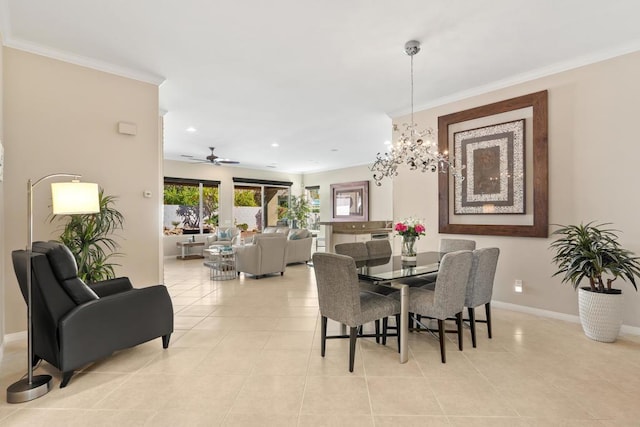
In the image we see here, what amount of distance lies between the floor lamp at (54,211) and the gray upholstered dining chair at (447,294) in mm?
2801

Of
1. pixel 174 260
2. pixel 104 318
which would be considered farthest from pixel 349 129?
pixel 174 260

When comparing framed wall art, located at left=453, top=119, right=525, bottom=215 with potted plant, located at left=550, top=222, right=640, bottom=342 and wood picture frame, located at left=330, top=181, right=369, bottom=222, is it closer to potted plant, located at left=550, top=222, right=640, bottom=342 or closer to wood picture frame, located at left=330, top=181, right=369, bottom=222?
potted plant, located at left=550, top=222, right=640, bottom=342

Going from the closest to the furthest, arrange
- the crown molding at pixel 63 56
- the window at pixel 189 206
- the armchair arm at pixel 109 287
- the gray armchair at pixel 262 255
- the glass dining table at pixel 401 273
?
the glass dining table at pixel 401 273
the crown molding at pixel 63 56
the armchair arm at pixel 109 287
the gray armchair at pixel 262 255
the window at pixel 189 206

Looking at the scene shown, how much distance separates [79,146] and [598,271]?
17.7 feet

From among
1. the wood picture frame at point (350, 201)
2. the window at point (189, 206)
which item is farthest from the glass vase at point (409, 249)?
the window at point (189, 206)

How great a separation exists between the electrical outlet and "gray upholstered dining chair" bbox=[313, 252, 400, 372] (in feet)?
6.81

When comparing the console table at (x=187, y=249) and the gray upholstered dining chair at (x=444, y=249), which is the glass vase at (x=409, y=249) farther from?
the console table at (x=187, y=249)

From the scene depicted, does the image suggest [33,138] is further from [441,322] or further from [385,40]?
[441,322]

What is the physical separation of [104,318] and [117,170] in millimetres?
1939

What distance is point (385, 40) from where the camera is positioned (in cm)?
311

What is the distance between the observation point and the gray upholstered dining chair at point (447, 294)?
8.69 feet

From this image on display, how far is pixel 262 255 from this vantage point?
6.12 metres

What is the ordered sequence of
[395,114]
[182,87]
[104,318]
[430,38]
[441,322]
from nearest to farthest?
1. [104,318]
2. [441,322]
3. [430,38]
4. [182,87]
5. [395,114]

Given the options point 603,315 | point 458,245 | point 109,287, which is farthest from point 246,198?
point 603,315
